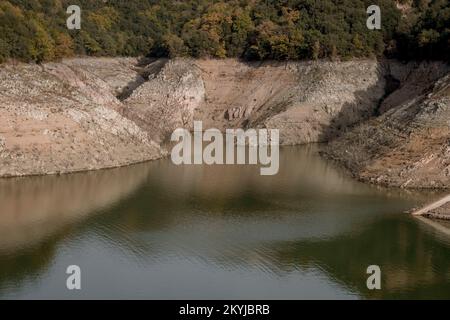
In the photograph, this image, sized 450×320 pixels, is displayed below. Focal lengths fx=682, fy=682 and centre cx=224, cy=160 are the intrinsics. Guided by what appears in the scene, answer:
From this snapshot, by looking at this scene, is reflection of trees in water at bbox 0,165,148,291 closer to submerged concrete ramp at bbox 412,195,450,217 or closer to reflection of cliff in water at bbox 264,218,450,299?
reflection of cliff in water at bbox 264,218,450,299

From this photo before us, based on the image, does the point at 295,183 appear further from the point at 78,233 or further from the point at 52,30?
the point at 52,30

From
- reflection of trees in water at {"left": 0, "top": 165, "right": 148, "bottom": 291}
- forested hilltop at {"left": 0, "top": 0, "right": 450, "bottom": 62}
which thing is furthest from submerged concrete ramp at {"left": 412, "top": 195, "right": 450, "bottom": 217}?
forested hilltop at {"left": 0, "top": 0, "right": 450, "bottom": 62}

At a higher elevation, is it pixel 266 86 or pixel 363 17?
pixel 363 17

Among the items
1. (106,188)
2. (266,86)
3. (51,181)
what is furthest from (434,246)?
(266,86)

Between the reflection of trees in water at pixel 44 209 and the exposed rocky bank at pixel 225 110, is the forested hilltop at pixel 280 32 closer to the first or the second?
the exposed rocky bank at pixel 225 110

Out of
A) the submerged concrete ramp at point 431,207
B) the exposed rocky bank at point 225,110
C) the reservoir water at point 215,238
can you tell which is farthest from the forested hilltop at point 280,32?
the submerged concrete ramp at point 431,207
